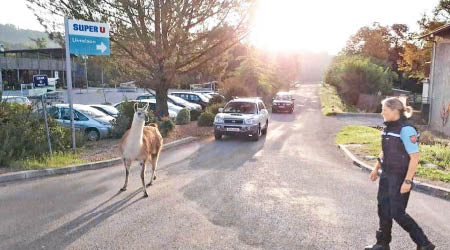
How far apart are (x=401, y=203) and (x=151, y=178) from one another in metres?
5.61

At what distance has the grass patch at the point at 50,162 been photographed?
380 inches

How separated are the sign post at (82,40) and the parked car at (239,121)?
6.04 meters

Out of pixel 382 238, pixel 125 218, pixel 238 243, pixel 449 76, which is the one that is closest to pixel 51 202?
pixel 125 218

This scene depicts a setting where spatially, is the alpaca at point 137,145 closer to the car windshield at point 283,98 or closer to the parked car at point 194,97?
the parked car at point 194,97

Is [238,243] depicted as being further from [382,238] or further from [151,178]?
[151,178]

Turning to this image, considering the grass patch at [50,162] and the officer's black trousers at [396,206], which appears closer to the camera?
the officer's black trousers at [396,206]

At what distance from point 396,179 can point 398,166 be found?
0.16 metres

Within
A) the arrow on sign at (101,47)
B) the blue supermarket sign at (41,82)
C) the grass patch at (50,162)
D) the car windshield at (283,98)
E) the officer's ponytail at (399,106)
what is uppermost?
the arrow on sign at (101,47)

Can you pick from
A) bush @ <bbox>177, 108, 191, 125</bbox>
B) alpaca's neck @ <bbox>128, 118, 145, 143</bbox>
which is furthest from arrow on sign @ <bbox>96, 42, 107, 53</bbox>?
bush @ <bbox>177, 108, 191, 125</bbox>

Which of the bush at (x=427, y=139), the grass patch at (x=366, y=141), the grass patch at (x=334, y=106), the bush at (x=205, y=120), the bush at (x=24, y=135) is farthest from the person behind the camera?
the grass patch at (x=334, y=106)

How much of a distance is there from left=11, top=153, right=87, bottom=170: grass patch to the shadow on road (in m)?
3.37

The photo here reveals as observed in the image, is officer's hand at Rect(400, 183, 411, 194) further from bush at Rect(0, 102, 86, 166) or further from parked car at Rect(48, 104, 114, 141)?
parked car at Rect(48, 104, 114, 141)

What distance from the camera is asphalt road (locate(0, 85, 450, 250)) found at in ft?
18.0

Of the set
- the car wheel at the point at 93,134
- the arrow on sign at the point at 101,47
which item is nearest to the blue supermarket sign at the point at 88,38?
the arrow on sign at the point at 101,47
